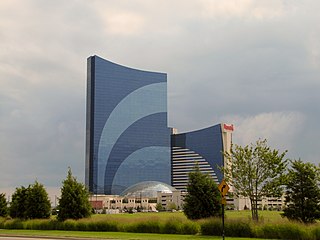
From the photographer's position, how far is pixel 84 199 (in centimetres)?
4878

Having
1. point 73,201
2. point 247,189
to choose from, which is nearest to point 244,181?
point 247,189

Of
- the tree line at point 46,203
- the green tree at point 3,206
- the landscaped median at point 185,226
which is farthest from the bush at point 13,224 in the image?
the green tree at point 3,206

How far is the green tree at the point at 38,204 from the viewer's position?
52531mm

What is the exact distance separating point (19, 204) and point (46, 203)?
4.60 metres

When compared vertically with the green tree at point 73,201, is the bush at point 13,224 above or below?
below

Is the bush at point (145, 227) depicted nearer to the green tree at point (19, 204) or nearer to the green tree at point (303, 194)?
the green tree at point (303, 194)

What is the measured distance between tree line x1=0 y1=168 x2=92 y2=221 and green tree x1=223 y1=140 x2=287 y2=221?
1623 cm

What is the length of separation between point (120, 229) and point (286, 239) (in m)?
16.4

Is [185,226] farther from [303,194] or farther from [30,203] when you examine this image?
[30,203]

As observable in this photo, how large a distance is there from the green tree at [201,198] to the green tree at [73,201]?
1252 cm

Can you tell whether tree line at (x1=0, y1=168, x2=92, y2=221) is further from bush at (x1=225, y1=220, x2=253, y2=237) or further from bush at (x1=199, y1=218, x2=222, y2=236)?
bush at (x1=225, y1=220, x2=253, y2=237)

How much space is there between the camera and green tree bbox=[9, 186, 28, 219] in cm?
5528

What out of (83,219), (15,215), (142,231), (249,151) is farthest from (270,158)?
(15,215)

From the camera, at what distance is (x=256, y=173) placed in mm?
40531
